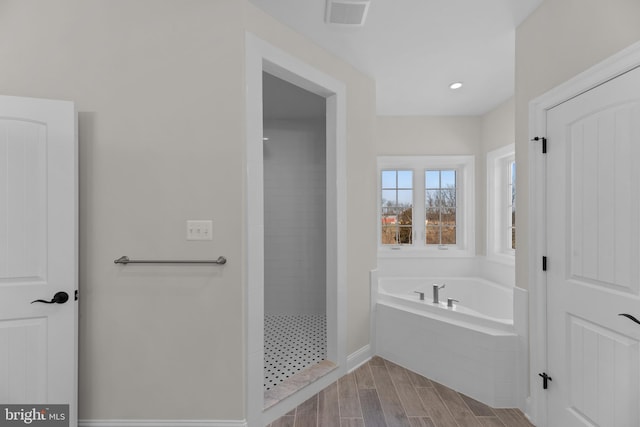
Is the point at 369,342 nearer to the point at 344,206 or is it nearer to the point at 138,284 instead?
the point at 344,206

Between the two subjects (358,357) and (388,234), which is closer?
(358,357)

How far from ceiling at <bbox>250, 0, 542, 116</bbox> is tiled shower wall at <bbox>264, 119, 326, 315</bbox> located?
1086mm

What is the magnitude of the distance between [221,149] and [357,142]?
1.30m

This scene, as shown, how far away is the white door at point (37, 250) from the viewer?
1577 millimetres

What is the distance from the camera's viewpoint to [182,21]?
181cm

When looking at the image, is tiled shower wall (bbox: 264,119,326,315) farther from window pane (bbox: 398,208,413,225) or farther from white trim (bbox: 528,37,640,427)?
white trim (bbox: 528,37,640,427)

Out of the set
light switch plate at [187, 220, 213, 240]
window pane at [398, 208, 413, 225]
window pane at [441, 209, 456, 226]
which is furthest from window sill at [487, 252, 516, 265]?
light switch plate at [187, 220, 213, 240]

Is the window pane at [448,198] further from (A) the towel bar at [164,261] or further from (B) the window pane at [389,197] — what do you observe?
(A) the towel bar at [164,261]

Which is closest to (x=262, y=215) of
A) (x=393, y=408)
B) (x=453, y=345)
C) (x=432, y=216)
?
(x=393, y=408)

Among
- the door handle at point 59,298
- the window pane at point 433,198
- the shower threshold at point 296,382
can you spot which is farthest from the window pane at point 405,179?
the door handle at point 59,298

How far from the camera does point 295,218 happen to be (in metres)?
3.88

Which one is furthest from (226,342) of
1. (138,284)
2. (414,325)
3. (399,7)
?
(399,7)

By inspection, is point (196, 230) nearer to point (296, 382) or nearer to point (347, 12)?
point (296, 382)

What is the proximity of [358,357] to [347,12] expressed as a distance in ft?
8.26
